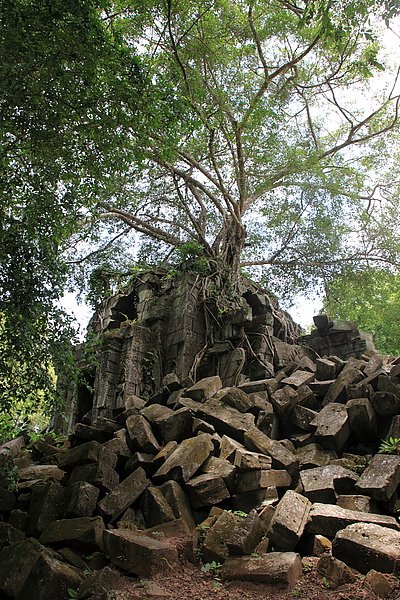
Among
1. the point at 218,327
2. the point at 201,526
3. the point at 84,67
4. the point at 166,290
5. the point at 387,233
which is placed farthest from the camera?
the point at 387,233

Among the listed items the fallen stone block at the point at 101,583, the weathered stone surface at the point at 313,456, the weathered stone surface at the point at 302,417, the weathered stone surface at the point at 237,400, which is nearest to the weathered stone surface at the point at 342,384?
the weathered stone surface at the point at 302,417

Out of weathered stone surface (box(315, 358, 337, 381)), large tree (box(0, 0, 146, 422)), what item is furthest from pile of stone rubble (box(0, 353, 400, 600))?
large tree (box(0, 0, 146, 422))

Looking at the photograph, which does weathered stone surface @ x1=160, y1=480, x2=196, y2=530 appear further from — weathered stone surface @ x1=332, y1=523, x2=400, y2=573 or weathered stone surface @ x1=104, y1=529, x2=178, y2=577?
weathered stone surface @ x1=332, y1=523, x2=400, y2=573

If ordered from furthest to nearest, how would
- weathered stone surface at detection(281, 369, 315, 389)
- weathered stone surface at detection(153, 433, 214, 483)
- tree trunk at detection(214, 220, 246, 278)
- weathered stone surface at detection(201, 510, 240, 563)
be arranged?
tree trunk at detection(214, 220, 246, 278) → weathered stone surface at detection(281, 369, 315, 389) → weathered stone surface at detection(153, 433, 214, 483) → weathered stone surface at detection(201, 510, 240, 563)

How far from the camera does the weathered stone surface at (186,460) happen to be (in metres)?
5.54

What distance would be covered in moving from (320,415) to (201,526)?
7.96 ft

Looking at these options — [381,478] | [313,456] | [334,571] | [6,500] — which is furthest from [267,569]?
[6,500]

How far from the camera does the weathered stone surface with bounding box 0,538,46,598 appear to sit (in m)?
4.28

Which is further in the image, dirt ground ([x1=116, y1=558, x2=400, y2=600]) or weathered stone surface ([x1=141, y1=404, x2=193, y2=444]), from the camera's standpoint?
weathered stone surface ([x1=141, y1=404, x2=193, y2=444])

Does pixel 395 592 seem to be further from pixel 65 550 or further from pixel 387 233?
pixel 387 233

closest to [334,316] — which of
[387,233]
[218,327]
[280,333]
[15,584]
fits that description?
[387,233]

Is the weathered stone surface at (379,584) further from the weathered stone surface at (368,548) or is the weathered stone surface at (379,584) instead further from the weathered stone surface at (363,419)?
the weathered stone surface at (363,419)

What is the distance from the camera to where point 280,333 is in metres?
12.7

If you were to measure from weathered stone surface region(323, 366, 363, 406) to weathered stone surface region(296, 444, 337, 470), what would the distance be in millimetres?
1009
